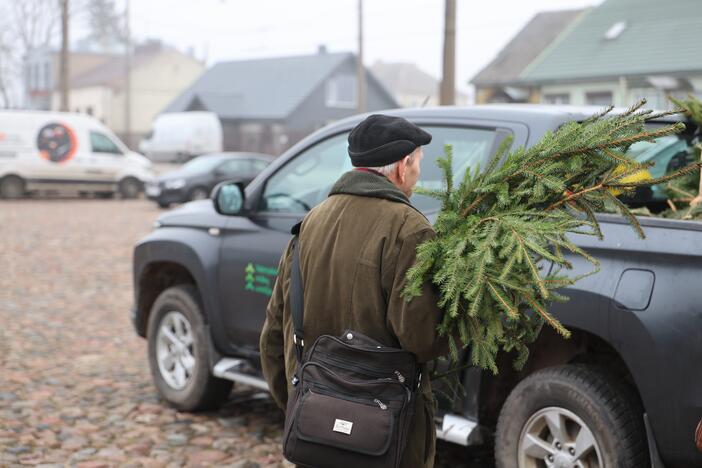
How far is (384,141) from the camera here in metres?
3.02

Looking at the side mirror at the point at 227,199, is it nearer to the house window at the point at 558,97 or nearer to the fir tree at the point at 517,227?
the fir tree at the point at 517,227

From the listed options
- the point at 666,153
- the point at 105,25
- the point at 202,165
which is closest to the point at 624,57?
the point at 202,165

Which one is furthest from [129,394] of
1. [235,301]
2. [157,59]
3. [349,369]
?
[157,59]

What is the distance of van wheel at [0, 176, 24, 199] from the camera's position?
24797 millimetres

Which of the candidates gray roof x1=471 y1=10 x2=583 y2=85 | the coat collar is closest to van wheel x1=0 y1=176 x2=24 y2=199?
gray roof x1=471 y1=10 x2=583 y2=85

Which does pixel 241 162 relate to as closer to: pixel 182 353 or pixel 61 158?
pixel 61 158

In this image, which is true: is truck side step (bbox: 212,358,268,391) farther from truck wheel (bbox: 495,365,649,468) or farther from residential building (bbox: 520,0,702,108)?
residential building (bbox: 520,0,702,108)

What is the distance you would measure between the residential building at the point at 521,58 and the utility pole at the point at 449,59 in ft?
90.5

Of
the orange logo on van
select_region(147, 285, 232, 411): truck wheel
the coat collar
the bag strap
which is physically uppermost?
the orange logo on van

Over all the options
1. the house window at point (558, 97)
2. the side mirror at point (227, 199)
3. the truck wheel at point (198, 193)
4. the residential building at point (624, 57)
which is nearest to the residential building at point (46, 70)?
the house window at point (558, 97)

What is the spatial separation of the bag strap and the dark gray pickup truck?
95 cm

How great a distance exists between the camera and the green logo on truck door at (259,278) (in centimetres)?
523

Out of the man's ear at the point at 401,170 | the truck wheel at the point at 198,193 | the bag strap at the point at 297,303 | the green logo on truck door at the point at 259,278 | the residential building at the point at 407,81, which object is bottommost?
the truck wheel at the point at 198,193

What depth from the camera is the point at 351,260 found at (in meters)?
3.01
